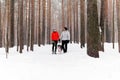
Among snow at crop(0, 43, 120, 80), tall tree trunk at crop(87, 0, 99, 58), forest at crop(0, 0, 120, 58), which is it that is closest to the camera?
snow at crop(0, 43, 120, 80)

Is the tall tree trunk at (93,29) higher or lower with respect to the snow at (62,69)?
higher

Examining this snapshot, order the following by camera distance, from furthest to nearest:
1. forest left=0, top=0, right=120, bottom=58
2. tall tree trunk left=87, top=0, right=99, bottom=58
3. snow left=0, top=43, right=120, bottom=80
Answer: forest left=0, top=0, right=120, bottom=58
tall tree trunk left=87, top=0, right=99, bottom=58
snow left=0, top=43, right=120, bottom=80

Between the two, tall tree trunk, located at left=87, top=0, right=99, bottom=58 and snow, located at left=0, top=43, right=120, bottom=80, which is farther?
tall tree trunk, located at left=87, top=0, right=99, bottom=58

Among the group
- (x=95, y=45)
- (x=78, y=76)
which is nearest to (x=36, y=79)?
(x=78, y=76)

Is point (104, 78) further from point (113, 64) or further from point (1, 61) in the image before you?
point (1, 61)

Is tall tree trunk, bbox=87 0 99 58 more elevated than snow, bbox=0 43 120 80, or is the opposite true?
tall tree trunk, bbox=87 0 99 58

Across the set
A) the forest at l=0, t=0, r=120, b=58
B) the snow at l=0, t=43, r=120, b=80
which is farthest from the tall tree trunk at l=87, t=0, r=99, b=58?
the snow at l=0, t=43, r=120, b=80

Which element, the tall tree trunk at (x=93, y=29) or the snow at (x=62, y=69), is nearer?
the snow at (x=62, y=69)

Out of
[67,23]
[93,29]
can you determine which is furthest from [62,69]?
[67,23]

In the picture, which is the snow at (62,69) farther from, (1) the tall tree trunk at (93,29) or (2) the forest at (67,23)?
(2) the forest at (67,23)

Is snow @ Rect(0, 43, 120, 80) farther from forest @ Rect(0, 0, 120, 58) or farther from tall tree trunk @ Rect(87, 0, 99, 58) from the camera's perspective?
forest @ Rect(0, 0, 120, 58)

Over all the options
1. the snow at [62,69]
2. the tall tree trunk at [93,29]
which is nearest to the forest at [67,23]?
the tall tree trunk at [93,29]

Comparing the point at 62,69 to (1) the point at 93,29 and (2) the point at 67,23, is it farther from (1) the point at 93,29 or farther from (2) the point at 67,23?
(2) the point at 67,23

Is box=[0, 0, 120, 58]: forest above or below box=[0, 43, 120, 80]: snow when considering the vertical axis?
above
